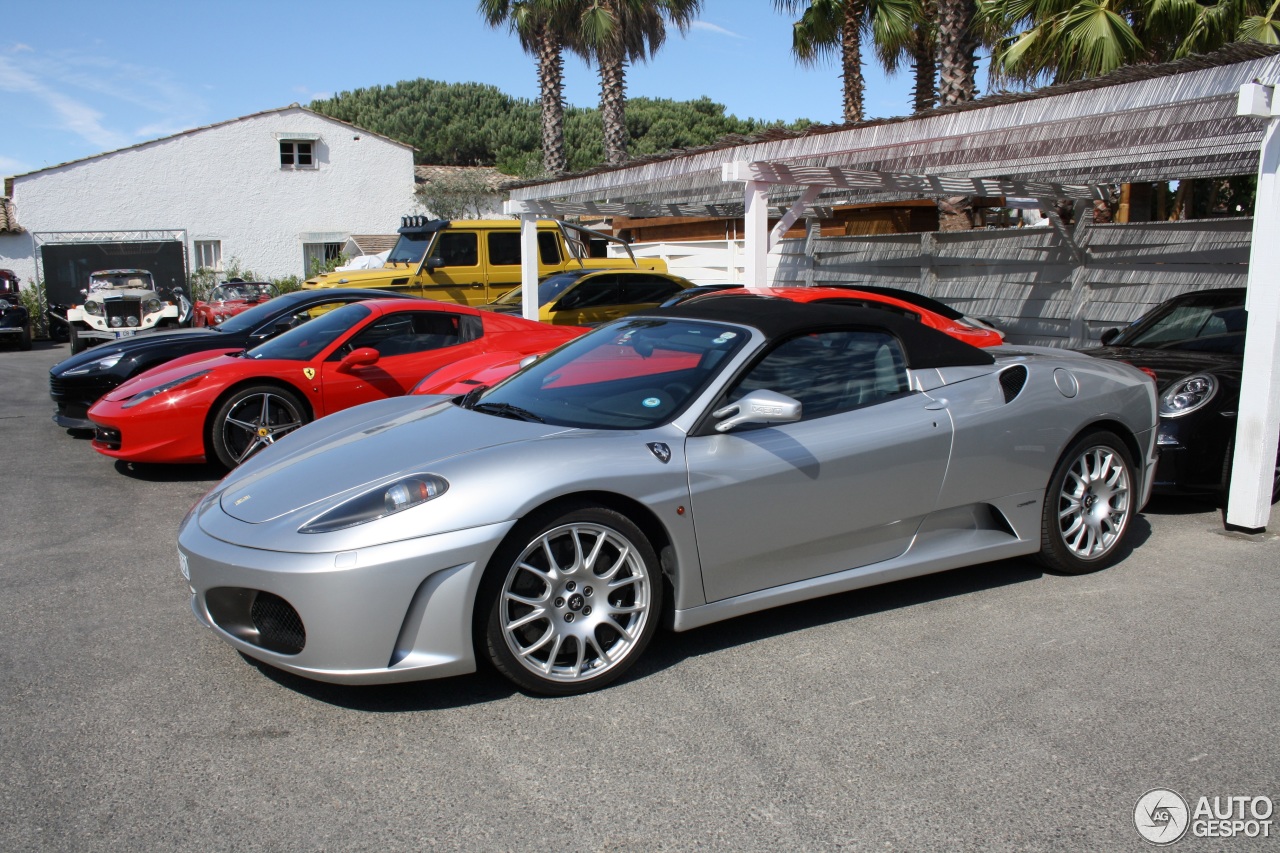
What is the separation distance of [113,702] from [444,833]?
1576 millimetres

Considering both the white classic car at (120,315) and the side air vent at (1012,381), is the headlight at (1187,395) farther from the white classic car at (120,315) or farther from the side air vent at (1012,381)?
the white classic car at (120,315)

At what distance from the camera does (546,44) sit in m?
24.4

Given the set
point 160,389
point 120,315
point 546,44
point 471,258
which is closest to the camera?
point 160,389

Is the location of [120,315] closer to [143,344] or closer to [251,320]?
[251,320]

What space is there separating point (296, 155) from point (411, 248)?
1841 cm

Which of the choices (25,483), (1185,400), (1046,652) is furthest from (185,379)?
(1185,400)

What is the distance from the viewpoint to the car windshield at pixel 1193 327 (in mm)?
7363

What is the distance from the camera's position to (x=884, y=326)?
472 centimetres

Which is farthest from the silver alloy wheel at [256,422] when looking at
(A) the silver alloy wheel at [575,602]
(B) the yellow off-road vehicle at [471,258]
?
(B) the yellow off-road vehicle at [471,258]

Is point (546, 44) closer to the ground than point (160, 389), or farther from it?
farther from it

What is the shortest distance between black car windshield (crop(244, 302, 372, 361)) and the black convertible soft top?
3995 millimetres

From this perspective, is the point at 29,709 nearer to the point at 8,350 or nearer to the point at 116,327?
the point at 116,327

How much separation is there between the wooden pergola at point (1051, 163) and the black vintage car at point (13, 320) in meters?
13.6

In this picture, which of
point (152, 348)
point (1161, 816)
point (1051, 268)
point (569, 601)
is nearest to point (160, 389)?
point (152, 348)
